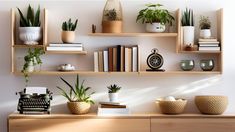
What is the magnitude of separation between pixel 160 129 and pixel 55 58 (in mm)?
1243

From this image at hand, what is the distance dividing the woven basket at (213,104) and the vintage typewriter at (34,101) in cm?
147

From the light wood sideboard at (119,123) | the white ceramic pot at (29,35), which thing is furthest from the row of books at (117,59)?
the white ceramic pot at (29,35)

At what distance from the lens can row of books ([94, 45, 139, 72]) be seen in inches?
157

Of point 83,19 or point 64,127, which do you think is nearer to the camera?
point 64,127

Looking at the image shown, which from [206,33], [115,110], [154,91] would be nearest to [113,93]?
[115,110]

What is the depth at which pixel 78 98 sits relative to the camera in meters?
4.01

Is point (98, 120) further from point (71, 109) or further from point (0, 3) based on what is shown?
point (0, 3)

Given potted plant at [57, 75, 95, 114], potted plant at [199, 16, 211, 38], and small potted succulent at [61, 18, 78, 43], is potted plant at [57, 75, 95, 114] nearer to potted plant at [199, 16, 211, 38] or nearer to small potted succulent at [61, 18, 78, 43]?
small potted succulent at [61, 18, 78, 43]

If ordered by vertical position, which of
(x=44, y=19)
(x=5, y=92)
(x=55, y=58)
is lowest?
(x=5, y=92)

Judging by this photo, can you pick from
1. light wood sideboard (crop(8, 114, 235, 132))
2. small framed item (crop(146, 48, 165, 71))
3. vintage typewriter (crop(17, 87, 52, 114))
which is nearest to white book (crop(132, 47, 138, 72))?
small framed item (crop(146, 48, 165, 71))

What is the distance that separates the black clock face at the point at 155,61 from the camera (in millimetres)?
4031

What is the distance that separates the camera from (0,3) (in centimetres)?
410

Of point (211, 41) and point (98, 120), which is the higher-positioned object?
point (211, 41)

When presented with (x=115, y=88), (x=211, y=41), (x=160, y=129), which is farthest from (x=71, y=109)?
(x=211, y=41)
